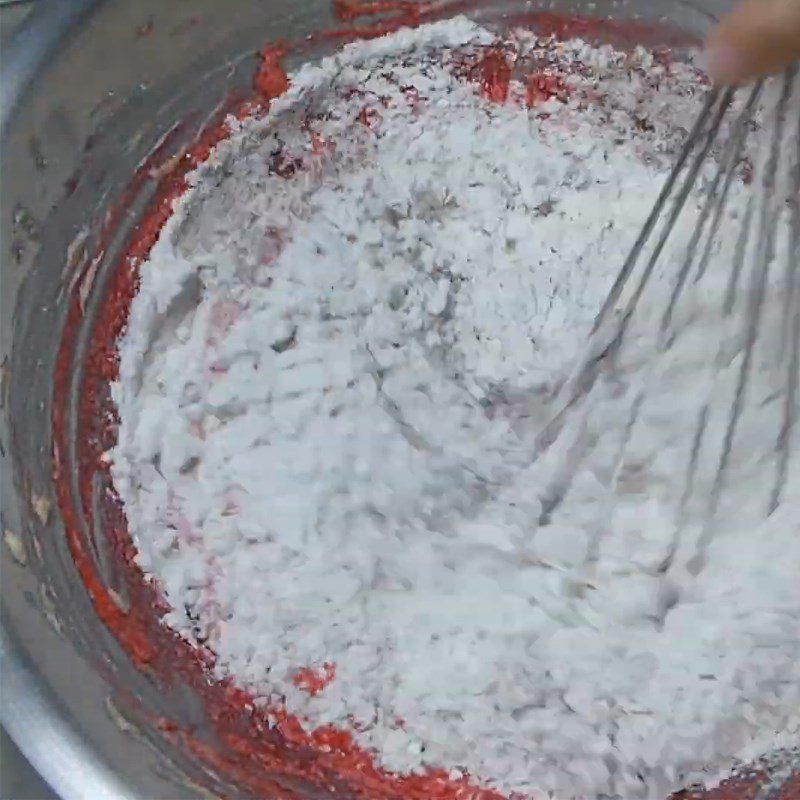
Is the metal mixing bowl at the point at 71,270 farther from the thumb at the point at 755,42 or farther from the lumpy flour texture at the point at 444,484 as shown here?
the thumb at the point at 755,42

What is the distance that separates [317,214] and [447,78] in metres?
0.18

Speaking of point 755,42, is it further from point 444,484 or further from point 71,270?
point 71,270

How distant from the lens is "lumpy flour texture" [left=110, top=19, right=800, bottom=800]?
2.45 feet

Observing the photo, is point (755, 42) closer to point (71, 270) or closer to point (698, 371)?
point (698, 371)

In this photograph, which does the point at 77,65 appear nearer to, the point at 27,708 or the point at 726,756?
the point at 27,708

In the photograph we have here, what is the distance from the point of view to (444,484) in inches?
30.2

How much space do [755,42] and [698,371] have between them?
31 cm

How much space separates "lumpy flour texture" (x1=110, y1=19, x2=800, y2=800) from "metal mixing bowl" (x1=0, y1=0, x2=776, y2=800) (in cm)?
6

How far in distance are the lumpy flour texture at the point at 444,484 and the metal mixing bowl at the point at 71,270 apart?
6 cm

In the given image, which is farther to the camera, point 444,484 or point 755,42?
point 444,484

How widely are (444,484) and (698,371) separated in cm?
24

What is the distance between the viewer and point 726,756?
29.9 inches

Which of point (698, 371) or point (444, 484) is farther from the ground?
point (698, 371)

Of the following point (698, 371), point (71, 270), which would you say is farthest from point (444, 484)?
point (71, 270)
